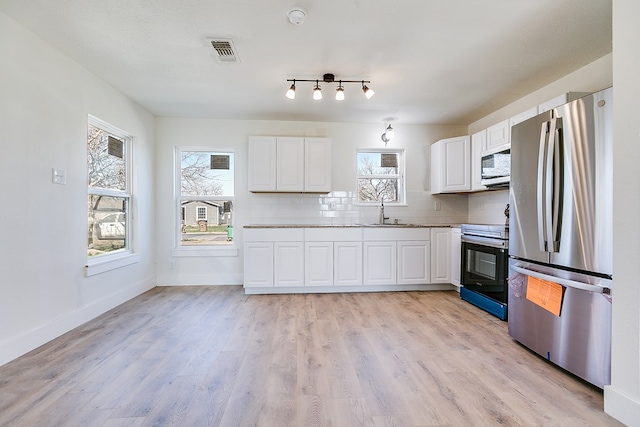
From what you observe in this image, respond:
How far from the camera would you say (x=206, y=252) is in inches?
164

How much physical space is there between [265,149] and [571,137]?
3198 millimetres

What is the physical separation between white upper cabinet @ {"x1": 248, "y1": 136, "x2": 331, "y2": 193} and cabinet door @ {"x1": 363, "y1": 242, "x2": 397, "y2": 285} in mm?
1031

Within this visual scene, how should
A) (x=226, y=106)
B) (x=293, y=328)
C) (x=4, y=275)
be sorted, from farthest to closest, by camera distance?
(x=226, y=106) → (x=293, y=328) → (x=4, y=275)

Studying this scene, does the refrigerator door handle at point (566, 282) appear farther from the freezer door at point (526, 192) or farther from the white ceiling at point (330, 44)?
the white ceiling at point (330, 44)

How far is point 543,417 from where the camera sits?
1479mm

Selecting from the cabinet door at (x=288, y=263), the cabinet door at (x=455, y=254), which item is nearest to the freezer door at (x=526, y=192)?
the cabinet door at (x=455, y=254)

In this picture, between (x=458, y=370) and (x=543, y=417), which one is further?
(x=458, y=370)

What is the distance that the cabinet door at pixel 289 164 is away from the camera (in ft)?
13.0

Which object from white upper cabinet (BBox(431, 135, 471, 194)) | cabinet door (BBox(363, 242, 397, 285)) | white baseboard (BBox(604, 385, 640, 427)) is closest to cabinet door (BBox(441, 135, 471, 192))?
white upper cabinet (BBox(431, 135, 471, 194))

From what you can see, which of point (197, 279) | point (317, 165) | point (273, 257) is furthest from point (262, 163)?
point (197, 279)

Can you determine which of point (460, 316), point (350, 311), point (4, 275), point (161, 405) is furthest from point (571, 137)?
point (4, 275)

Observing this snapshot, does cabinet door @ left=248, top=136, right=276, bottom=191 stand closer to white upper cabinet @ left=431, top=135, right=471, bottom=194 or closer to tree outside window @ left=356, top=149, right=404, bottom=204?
tree outside window @ left=356, top=149, right=404, bottom=204

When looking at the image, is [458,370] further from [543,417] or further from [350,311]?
[350,311]

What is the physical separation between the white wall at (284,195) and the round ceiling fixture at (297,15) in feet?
7.58
